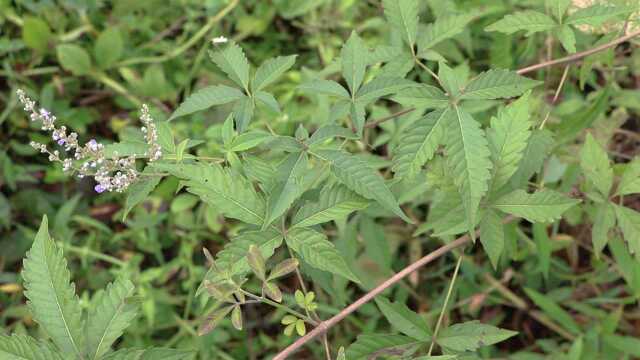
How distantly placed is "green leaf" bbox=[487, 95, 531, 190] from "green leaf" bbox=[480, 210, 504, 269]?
0.08m

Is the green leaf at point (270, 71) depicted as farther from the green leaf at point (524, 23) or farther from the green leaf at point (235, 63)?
the green leaf at point (524, 23)

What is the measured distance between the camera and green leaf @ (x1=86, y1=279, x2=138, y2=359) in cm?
145

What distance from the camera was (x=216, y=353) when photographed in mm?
2824

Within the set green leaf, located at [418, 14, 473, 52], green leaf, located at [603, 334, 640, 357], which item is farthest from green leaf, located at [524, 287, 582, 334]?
green leaf, located at [418, 14, 473, 52]

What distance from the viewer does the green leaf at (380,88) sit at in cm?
170

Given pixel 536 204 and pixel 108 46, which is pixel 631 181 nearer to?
pixel 536 204

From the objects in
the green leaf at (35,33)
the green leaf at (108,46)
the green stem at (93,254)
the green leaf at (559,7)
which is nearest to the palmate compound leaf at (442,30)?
the green leaf at (559,7)

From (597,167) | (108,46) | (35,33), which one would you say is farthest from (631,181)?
(35,33)

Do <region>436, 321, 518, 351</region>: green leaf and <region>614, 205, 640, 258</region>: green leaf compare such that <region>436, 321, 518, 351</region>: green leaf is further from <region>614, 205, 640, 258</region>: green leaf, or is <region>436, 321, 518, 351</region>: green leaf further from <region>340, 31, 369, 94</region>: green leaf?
<region>340, 31, 369, 94</region>: green leaf

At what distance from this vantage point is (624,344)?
2.38m

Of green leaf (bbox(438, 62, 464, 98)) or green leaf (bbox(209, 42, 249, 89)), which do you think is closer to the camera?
green leaf (bbox(438, 62, 464, 98))

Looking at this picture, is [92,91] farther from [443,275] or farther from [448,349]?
Result: [448,349]

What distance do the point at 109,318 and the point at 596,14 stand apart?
1.50 m

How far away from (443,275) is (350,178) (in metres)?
1.52
